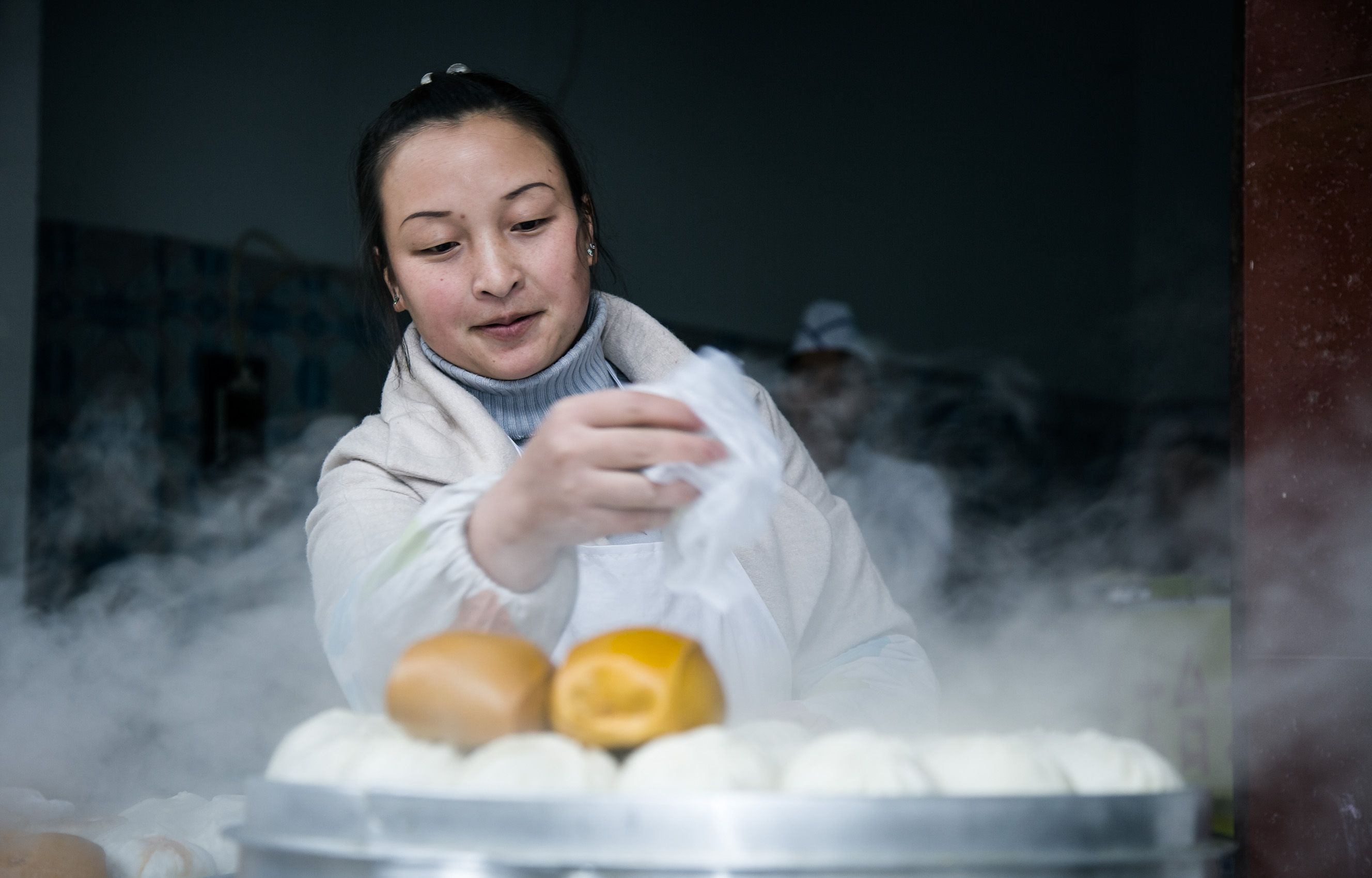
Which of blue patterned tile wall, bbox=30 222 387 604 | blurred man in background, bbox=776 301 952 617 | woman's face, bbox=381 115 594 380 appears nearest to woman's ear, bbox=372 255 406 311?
woman's face, bbox=381 115 594 380

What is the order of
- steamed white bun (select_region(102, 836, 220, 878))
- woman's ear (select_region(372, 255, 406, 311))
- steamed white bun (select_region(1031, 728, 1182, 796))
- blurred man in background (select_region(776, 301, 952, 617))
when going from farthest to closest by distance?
blurred man in background (select_region(776, 301, 952, 617)), woman's ear (select_region(372, 255, 406, 311)), steamed white bun (select_region(102, 836, 220, 878)), steamed white bun (select_region(1031, 728, 1182, 796))

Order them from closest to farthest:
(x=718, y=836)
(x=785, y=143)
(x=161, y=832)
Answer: (x=718, y=836) → (x=161, y=832) → (x=785, y=143)

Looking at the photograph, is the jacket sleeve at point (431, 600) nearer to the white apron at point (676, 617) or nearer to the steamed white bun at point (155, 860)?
the steamed white bun at point (155, 860)

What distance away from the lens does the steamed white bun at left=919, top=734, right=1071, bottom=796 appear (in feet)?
2.22

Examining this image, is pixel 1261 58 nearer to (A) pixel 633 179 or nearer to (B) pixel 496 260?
(B) pixel 496 260

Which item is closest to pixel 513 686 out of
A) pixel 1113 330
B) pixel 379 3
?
pixel 379 3

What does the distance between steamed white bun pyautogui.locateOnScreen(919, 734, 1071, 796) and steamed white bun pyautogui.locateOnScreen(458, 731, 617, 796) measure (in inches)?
7.6

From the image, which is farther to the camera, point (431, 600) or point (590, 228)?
point (590, 228)

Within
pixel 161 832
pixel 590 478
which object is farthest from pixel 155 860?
pixel 590 478

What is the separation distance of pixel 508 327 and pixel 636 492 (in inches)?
29.0

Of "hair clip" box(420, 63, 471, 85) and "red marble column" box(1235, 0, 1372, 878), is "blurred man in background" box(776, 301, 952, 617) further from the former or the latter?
"hair clip" box(420, 63, 471, 85)

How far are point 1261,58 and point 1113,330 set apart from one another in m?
5.20

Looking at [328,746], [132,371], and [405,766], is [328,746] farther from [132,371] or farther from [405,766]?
[132,371]

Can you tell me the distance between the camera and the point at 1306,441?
64.7 inches
